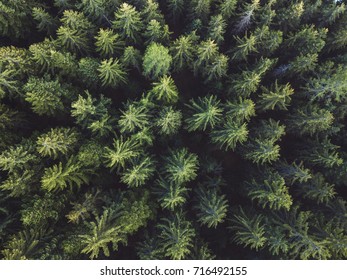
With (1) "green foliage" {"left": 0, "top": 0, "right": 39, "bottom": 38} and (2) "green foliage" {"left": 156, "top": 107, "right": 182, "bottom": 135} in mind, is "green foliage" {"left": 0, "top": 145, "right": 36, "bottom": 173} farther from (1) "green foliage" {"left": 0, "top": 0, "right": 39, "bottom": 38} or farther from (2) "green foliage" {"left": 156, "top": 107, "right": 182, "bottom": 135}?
(1) "green foliage" {"left": 0, "top": 0, "right": 39, "bottom": 38}

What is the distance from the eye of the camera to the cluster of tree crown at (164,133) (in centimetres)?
1232

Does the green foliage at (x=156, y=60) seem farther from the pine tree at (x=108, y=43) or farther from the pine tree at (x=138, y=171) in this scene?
the pine tree at (x=138, y=171)

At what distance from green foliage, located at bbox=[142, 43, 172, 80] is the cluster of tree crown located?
3.2 inches

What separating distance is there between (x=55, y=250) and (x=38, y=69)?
30.3ft

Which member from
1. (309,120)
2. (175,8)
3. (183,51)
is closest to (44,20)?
(175,8)

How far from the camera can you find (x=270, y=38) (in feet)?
50.6

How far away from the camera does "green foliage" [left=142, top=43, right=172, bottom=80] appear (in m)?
13.2

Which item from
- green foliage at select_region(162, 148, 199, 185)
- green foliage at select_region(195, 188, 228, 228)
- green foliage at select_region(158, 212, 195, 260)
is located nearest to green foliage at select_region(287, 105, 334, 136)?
green foliage at select_region(195, 188, 228, 228)

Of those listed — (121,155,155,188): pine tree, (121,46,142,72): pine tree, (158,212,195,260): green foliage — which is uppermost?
(121,46,142,72): pine tree

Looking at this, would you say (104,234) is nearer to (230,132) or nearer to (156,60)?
(230,132)


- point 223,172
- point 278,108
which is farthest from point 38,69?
point 278,108

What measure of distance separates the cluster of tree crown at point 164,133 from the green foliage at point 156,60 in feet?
0.26

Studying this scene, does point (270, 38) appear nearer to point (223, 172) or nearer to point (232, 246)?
point (223, 172)

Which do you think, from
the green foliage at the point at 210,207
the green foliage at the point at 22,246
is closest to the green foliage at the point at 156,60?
the green foliage at the point at 210,207
